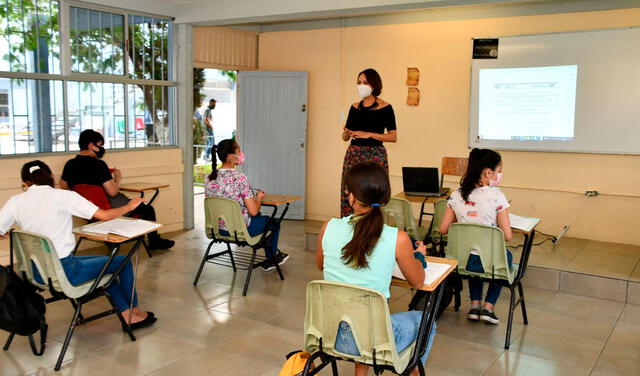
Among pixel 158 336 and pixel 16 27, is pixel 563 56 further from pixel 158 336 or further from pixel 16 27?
pixel 16 27

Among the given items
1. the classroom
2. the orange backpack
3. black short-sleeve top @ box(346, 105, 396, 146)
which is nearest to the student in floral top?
the classroom

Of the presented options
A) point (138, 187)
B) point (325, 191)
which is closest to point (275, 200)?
point (138, 187)

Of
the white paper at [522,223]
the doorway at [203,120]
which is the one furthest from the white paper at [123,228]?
the doorway at [203,120]

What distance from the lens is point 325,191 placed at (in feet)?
25.6

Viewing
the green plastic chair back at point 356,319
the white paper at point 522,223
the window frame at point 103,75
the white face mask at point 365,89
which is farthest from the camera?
the window frame at point 103,75

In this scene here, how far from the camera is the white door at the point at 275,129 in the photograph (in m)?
7.66

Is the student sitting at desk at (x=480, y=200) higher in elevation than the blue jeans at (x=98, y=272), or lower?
higher

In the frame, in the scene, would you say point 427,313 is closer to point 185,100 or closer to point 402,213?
point 402,213

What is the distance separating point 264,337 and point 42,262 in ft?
4.61

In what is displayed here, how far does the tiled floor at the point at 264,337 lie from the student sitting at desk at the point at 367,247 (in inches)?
42.4

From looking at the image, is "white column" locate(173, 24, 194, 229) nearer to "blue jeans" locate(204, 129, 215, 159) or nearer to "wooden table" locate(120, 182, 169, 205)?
"wooden table" locate(120, 182, 169, 205)

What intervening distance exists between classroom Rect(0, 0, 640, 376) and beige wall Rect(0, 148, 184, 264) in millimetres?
26

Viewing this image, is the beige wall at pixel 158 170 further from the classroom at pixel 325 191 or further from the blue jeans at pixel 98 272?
the blue jeans at pixel 98 272

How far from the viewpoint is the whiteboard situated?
5.75 m
